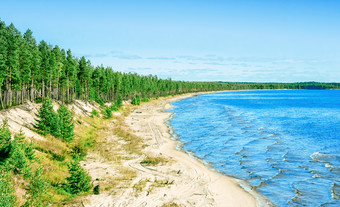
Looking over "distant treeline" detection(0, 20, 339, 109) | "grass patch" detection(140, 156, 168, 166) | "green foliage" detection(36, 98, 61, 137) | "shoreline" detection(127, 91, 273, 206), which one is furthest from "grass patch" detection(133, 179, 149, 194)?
"distant treeline" detection(0, 20, 339, 109)

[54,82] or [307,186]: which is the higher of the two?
[54,82]

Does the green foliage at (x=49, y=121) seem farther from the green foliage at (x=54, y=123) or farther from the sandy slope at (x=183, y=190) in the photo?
the sandy slope at (x=183, y=190)

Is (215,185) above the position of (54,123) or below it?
below

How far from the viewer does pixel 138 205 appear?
19.4m

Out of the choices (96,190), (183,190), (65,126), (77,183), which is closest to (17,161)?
(77,183)

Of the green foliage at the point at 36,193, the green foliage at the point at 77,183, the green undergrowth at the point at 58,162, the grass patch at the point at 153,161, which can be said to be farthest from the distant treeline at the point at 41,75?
the green foliage at the point at 36,193

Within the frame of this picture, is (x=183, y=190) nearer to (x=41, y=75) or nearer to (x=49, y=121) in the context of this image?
(x=49, y=121)

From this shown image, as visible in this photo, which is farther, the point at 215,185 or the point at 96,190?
the point at 215,185

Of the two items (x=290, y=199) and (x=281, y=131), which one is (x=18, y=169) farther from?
(x=281, y=131)

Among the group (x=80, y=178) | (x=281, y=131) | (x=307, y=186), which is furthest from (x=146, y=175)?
(x=281, y=131)

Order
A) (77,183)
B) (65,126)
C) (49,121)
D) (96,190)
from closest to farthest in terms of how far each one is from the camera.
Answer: (77,183), (96,190), (49,121), (65,126)

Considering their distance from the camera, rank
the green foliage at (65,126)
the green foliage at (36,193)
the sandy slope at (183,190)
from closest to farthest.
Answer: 1. the green foliage at (36,193)
2. the sandy slope at (183,190)
3. the green foliage at (65,126)

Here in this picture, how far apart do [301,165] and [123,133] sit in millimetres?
29499

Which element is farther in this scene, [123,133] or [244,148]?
[123,133]
